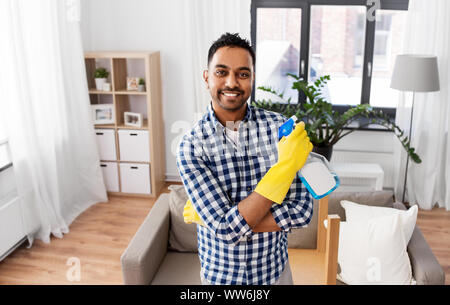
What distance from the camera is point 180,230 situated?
94.1 inches

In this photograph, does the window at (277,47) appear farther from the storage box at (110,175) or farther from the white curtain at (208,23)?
the storage box at (110,175)

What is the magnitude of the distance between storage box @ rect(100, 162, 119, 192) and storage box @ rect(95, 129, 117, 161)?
0.18 ft

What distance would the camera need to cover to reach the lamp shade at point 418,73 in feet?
10.6

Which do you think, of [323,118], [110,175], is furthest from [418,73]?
[110,175]

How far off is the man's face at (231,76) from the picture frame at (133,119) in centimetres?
286

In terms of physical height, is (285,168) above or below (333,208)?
above

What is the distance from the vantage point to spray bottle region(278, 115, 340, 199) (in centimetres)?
94

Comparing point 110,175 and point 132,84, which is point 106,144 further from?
point 132,84

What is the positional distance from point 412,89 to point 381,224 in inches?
60.7

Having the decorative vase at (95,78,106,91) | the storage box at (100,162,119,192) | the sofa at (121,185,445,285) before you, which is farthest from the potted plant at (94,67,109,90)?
the sofa at (121,185,445,285)

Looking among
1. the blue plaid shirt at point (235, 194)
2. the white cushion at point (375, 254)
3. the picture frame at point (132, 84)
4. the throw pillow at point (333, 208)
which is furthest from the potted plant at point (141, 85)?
the blue plaid shirt at point (235, 194)

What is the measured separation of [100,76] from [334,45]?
2034 millimetres
